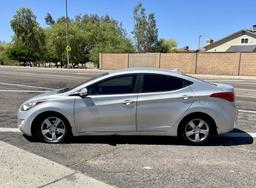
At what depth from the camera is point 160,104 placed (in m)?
5.84

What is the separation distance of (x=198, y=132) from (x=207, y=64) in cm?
2964

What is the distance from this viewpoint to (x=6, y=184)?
4.14 m

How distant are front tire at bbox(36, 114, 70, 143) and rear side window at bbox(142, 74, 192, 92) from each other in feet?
5.48

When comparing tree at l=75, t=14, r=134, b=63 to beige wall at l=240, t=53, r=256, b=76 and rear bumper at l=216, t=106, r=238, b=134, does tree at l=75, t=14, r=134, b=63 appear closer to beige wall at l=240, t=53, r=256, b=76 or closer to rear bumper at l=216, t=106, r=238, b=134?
beige wall at l=240, t=53, r=256, b=76

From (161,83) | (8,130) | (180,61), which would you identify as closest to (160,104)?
(161,83)

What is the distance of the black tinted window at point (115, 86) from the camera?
5930 mm

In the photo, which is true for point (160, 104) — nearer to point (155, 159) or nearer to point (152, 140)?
point (152, 140)

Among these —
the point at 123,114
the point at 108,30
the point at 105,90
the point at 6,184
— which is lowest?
the point at 6,184

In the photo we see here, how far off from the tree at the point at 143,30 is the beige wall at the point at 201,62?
18533 millimetres

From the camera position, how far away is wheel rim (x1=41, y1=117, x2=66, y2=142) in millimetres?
5961

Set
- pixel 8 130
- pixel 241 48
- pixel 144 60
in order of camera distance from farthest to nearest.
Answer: pixel 241 48, pixel 144 60, pixel 8 130

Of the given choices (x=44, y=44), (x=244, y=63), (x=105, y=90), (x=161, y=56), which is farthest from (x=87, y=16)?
(x=105, y=90)

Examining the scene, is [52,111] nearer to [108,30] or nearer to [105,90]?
[105,90]

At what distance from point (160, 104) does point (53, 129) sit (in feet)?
6.79
